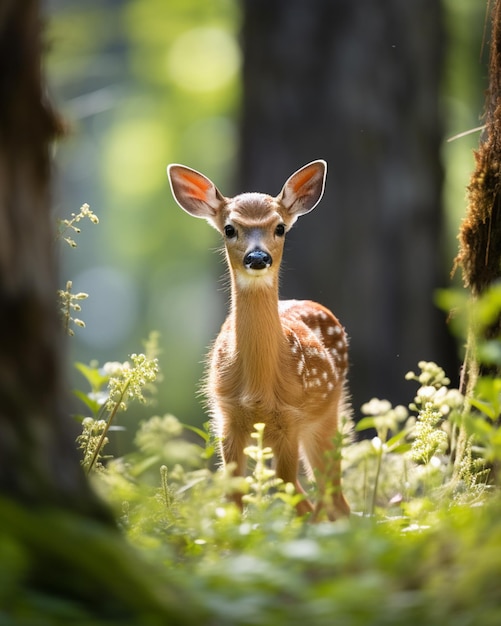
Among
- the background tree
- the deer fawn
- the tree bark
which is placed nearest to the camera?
the background tree

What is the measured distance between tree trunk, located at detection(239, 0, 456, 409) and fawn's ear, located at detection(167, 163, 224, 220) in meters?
4.65

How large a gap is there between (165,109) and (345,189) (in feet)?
46.0

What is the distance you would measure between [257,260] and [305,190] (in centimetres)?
90

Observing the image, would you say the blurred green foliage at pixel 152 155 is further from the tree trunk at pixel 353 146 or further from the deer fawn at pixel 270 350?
the deer fawn at pixel 270 350

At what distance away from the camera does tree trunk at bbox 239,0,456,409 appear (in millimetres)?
11109

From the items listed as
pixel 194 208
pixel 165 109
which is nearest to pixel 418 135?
pixel 194 208

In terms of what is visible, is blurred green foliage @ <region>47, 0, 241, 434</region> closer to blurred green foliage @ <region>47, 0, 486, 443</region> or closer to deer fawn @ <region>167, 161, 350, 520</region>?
blurred green foliage @ <region>47, 0, 486, 443</region>

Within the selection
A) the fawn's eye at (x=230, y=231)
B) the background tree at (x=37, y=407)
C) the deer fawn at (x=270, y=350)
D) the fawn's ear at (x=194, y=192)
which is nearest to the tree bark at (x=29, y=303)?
the background tree at (x=37, y=407)

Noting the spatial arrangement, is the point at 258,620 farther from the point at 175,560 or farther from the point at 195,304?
the point at 195,304

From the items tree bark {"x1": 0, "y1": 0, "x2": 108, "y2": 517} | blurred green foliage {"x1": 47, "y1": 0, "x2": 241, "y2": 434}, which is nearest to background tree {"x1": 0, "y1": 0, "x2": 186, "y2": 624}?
tree bark {"x1": 0, "y1": 0, "x2": 108, "y2": 517}

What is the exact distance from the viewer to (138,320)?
32000 millimetres

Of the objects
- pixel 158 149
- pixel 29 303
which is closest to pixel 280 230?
pixel 29 303

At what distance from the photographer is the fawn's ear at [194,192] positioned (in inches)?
250

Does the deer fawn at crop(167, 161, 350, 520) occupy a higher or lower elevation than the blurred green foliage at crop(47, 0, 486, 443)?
lower
